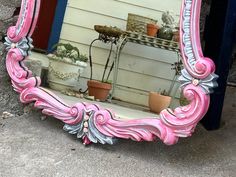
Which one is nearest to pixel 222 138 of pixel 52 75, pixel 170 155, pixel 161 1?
pixel 170 155

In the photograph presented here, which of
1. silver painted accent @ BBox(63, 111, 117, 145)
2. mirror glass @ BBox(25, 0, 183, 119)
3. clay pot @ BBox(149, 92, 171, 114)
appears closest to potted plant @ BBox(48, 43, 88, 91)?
mirror glass @ BBox(25, 0, 183, 119)

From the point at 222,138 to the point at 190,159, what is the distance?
201mm

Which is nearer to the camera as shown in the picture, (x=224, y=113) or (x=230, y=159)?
(x=230, y=159)

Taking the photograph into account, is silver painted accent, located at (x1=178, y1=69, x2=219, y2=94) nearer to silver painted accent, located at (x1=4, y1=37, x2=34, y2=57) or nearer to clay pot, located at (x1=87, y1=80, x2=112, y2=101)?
clay pot, located at (x1=87, y1=80, x2=112, y2=101)

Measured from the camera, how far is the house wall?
142 centimetres

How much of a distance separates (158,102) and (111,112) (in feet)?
0.50

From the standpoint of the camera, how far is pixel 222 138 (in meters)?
1.58

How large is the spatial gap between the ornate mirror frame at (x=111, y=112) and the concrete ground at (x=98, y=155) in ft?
0.20

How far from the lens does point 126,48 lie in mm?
1449

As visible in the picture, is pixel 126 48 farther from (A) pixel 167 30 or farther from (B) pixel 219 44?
(B) pixel 219 44

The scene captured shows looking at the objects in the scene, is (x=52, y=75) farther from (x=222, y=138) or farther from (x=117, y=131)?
(x=222, y=138)

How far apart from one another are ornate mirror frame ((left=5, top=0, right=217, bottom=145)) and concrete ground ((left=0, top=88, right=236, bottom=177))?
0.20 ft

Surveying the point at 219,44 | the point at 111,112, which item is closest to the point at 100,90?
the point at 111,112

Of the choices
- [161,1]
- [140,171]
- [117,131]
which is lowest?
[140,171]
